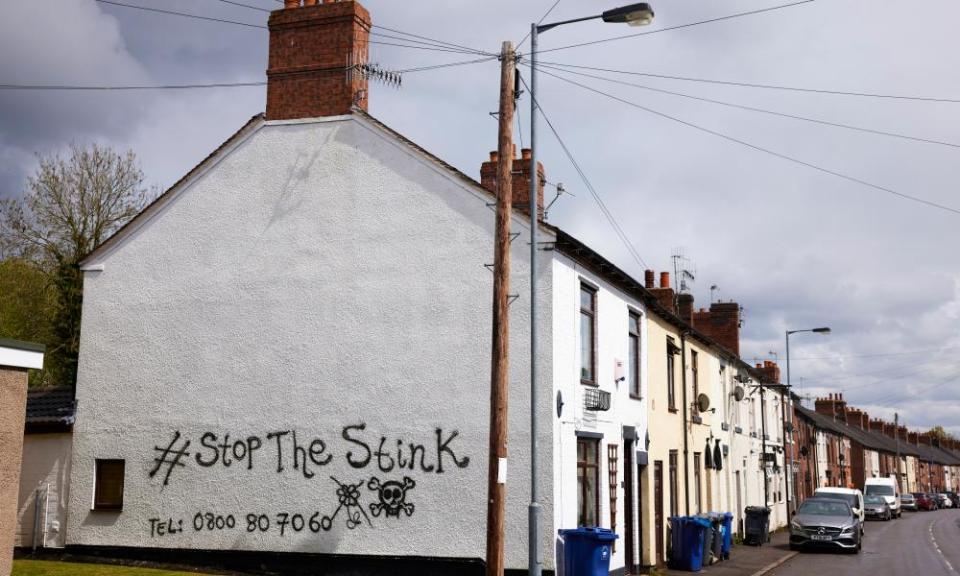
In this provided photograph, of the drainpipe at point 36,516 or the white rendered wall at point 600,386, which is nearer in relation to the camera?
the white rendered wall at point 600,386

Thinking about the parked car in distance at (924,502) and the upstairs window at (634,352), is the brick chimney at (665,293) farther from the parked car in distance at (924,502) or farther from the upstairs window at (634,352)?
the parked car in distance at (924,502)

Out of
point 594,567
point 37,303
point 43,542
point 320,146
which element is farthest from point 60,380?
point 594,567

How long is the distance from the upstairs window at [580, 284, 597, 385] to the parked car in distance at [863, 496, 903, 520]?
44.9 meters

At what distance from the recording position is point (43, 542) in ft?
61.3

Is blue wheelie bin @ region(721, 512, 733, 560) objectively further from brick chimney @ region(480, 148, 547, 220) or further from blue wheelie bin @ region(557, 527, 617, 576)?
brick chimney @ region(480, 148, 547, 220)

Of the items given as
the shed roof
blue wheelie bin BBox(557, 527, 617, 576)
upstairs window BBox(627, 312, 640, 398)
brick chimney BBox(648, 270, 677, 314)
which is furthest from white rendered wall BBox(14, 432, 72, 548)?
brick chimney BBox(648, 270, 677, 314)

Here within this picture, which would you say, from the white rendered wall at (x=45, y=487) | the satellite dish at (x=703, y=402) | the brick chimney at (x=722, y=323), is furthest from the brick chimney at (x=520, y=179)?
the brick chimney at (x=722, y=323)

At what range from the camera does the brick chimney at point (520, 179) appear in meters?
19.0

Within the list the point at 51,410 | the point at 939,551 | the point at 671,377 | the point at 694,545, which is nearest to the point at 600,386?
the point at 694,545

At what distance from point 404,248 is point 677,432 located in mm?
11485

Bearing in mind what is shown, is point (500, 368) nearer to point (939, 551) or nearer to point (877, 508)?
point (939, 551)

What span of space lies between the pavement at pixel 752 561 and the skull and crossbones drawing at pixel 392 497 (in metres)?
7.19

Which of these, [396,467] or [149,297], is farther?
[149,297]

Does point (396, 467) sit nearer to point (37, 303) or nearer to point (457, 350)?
point (457, 350)
